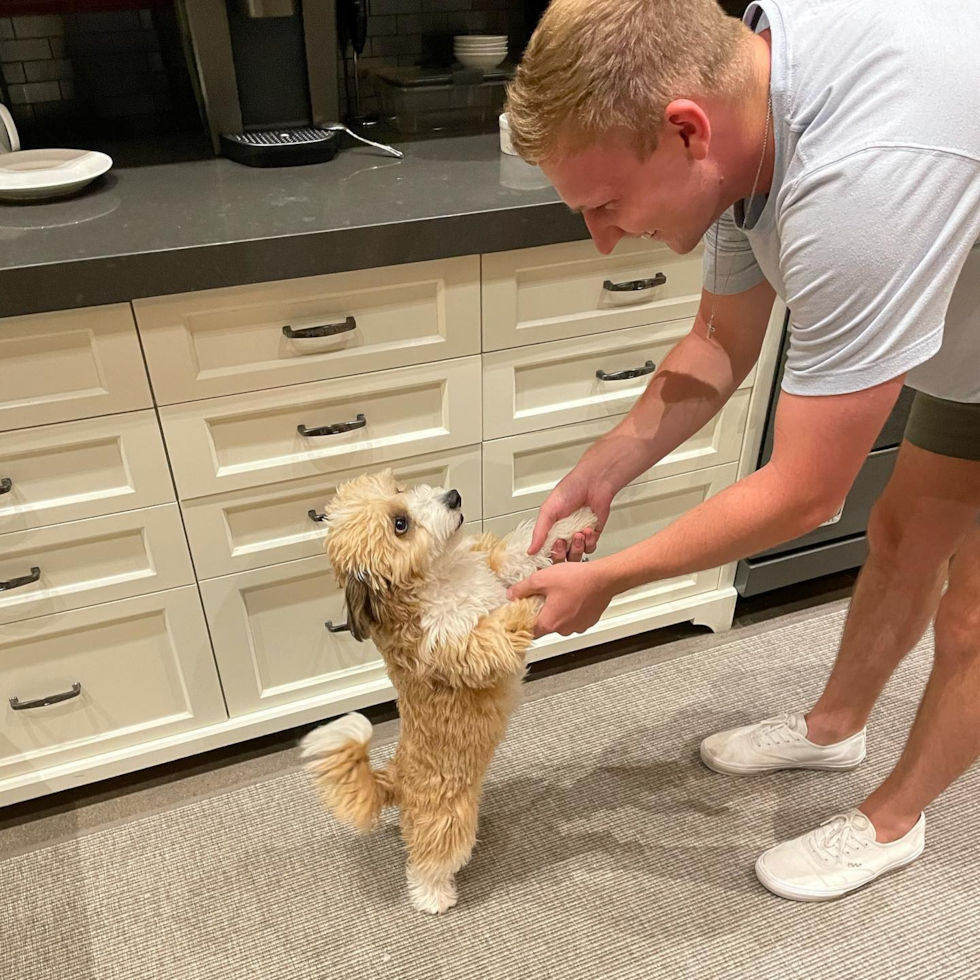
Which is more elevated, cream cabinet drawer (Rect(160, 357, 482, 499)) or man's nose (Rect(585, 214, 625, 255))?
man's nose (Rect(585, 214, 625, 255))

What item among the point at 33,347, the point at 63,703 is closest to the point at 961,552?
the point at 33,347

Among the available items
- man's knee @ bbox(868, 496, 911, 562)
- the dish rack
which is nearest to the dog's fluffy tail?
man's knee @ bbox(868, 496, 911, 562)

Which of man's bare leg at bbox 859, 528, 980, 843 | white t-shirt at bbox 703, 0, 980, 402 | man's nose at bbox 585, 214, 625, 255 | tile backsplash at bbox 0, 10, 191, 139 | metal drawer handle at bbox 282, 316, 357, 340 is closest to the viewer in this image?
white t-shirt at bbox 703, 0, 980, 402

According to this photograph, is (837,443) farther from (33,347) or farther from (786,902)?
(33,347)

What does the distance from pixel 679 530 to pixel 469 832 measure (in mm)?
573

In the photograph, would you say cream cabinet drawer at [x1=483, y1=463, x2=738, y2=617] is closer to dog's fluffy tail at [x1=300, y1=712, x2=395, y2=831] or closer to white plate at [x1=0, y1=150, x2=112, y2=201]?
dog's fluffy tail at [x1=300, y1=712, x2=395, y2=831]

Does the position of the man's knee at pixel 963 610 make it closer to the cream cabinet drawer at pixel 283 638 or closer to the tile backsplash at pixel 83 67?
the cream cabinet drawer at pixel 283 638

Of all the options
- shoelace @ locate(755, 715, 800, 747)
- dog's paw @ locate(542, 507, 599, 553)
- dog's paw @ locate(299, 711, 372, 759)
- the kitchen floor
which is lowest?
the kitchen floor

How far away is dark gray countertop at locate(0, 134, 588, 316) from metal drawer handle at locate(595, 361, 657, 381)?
10.6 inches

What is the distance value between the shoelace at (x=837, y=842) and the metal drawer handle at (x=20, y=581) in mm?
1267

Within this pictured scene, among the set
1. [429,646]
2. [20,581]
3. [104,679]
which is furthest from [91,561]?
[429,646]

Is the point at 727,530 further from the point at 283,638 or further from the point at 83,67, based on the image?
the point at 83,67

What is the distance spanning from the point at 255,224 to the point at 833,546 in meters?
1.37

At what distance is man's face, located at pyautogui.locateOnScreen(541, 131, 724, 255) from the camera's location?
0.83m
